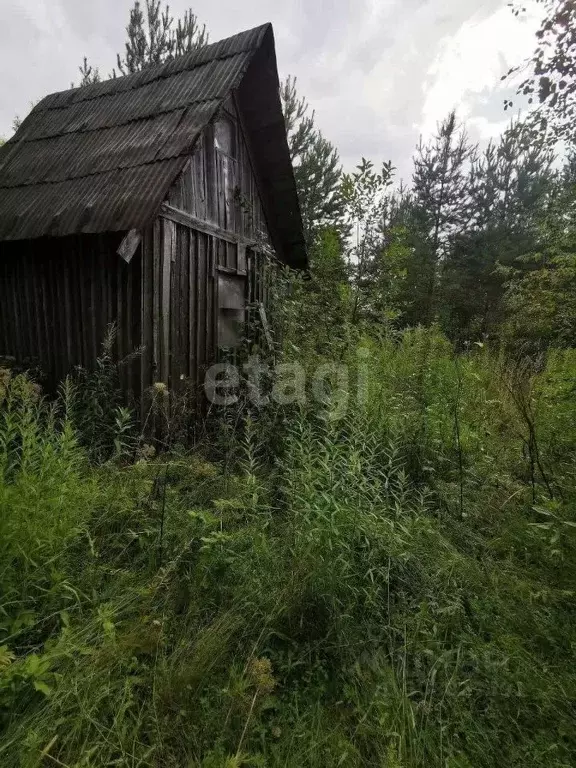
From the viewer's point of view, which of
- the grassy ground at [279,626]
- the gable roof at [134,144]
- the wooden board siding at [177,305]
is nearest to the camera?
the grassy ground at [279,626]

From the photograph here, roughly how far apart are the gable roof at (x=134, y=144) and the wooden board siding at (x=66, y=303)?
16.5 inches

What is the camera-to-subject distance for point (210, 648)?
198 centimetres

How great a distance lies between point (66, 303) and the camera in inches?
200

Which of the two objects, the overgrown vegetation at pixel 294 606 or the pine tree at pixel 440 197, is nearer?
the overgrown vegetation at pixel 294 606

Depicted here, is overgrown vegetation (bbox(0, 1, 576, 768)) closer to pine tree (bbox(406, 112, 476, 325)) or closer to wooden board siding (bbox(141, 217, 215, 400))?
wooden board siding (bbox(141, 217, 215, 400))

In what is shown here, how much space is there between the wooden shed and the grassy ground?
2216 mm

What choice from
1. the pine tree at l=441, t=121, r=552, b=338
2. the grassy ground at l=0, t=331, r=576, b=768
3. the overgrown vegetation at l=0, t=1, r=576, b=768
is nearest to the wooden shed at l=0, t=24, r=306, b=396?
the overgrown vegetation at l=0, t=1, r=576, b=768

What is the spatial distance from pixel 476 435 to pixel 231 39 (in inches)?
259

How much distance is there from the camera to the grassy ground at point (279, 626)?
5.47 feet

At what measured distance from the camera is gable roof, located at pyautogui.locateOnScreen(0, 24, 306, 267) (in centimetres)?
449

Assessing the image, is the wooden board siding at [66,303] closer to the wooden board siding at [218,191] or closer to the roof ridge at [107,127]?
the wooden board siding at [218,191]

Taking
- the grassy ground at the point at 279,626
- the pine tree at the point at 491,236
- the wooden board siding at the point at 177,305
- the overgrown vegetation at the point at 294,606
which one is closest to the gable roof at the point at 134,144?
the wooden board siding at the point at 177,305

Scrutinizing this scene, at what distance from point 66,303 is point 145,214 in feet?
6.10

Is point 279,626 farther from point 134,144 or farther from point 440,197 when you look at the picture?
point 440,197
